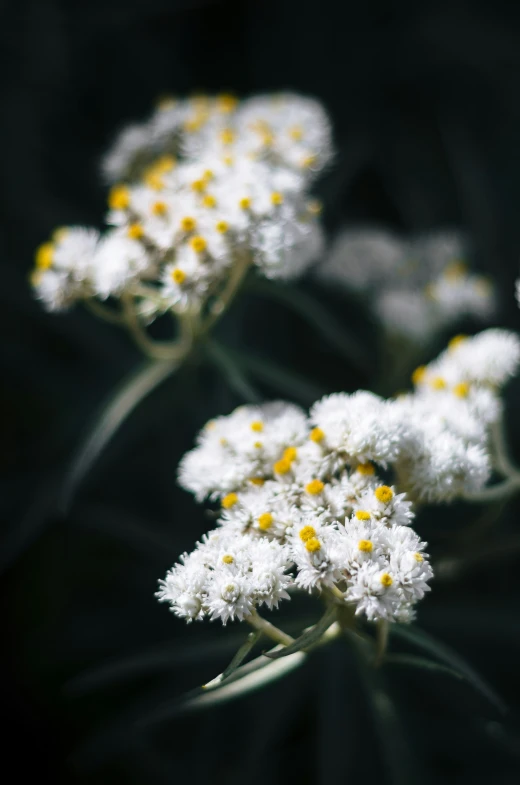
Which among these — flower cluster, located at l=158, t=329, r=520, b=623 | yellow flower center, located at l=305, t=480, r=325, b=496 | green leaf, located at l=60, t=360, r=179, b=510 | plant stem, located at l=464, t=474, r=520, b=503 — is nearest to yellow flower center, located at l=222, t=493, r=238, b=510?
flower cluster, located at l=158, t=329, r=520, b=623

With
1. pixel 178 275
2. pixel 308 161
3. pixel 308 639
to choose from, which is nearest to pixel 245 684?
Answer: pixel 308 639

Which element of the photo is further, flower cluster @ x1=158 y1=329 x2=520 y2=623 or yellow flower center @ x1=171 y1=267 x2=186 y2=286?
yellow flower center @ x1=171 y1=267 x2=186 y2=286

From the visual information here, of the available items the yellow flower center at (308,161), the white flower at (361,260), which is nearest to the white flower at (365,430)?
the yellow flower center at (308,161)

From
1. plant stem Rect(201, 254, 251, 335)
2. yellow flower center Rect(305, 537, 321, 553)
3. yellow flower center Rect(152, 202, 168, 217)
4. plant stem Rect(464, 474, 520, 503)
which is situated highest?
yellow flower center Rect(152, 202, 168, 217)

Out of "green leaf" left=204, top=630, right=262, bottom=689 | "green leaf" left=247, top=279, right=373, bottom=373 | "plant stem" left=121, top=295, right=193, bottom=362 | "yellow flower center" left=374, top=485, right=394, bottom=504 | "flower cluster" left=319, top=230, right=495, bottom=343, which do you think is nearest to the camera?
"green leaf" left=204, top=630, right=262, bottom=689

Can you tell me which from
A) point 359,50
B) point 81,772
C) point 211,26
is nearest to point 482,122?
point 359,50

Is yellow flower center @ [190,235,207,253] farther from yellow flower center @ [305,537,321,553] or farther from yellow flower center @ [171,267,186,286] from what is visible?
yellow flower center @ [305,537,321,553]

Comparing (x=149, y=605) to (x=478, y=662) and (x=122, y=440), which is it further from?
Answer: (x=478, y=662)
